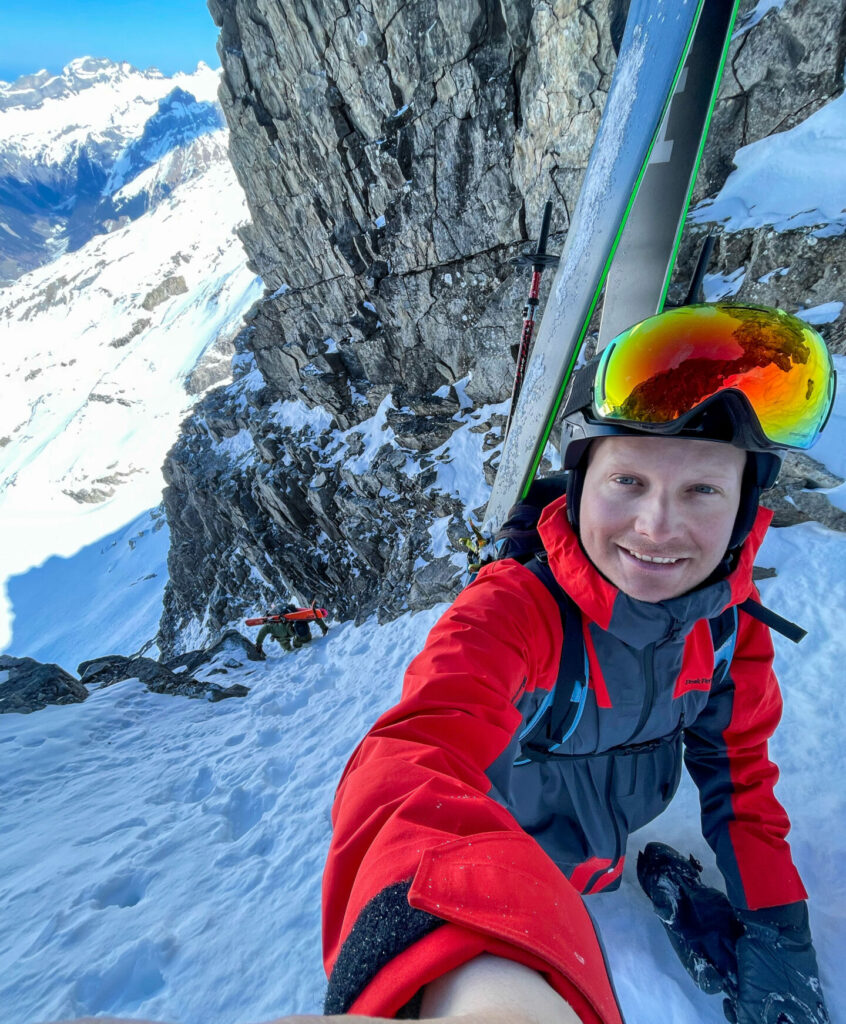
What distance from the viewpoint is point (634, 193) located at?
4.45 m


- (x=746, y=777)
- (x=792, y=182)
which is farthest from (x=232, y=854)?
(x=792, y=182)

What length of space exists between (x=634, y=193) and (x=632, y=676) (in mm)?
4884

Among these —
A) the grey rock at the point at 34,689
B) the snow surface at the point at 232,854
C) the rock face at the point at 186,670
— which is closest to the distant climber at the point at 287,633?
the rock face at the point at 186,670

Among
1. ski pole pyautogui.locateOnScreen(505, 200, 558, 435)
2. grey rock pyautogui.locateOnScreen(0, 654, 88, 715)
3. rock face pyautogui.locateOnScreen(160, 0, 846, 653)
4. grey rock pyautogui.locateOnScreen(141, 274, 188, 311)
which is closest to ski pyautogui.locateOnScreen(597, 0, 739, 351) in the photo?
ski pole pyautogui.locateOnScreen(505, 200, 558, 435)

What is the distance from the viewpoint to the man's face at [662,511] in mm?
1422

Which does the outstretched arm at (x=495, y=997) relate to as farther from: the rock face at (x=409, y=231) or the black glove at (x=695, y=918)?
the rock face at (x=409, y=231)

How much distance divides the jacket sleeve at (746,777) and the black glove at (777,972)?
0.08m

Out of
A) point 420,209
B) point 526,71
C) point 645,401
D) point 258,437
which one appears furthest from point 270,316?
point 645,401

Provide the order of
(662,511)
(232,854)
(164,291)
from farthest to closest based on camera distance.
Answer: (164,291) → (232,854) → (662,511)

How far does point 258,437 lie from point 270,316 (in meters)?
6.15

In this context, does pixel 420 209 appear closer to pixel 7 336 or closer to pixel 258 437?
pixel 258 437

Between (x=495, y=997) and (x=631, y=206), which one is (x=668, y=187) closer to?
(x=631, y=206)

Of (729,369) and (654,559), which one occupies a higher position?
(729,369)

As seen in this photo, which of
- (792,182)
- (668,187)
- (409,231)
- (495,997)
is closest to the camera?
(495,997)
